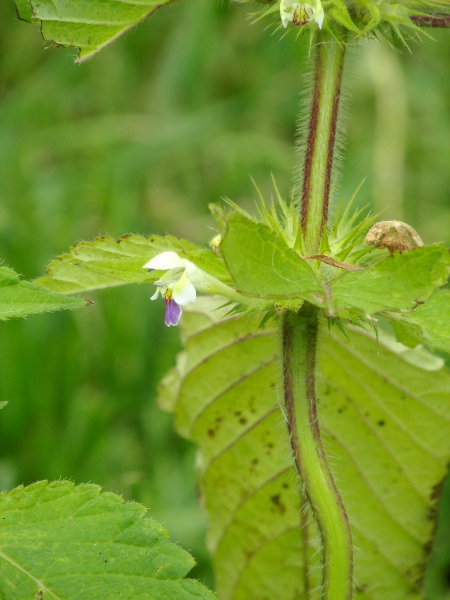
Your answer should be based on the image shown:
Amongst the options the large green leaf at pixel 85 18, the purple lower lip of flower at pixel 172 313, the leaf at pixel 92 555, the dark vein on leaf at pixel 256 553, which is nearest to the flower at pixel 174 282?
the purple lower lip of flower at pixel 172 313

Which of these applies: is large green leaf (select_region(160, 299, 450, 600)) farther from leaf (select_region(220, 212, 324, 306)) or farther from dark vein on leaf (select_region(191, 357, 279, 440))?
leaf (select_region(220, 212, 324, 306))

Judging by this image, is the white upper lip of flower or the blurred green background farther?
the blurred green background

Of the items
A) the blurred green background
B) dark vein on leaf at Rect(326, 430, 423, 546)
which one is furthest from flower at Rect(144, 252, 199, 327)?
the blurred green background

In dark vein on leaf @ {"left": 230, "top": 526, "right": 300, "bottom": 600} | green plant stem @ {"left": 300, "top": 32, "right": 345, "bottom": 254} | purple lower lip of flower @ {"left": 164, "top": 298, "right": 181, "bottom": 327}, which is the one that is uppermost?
green plant stem @ {"left": 300, "top": 32, "right": 345, "bottom": 254}

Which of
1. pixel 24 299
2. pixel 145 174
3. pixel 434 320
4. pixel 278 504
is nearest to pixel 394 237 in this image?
pixel 434 320

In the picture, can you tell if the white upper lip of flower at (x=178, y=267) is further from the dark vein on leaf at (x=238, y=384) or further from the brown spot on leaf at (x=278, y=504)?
the brown spot on leaf at (x=278, y=504)

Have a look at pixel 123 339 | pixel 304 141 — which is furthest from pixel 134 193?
pixel 304 141

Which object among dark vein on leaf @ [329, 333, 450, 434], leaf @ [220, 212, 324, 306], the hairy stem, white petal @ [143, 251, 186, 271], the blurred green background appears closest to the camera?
leaf @ [220, 212, 324, 306]

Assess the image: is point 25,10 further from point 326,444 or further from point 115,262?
point 326,444
